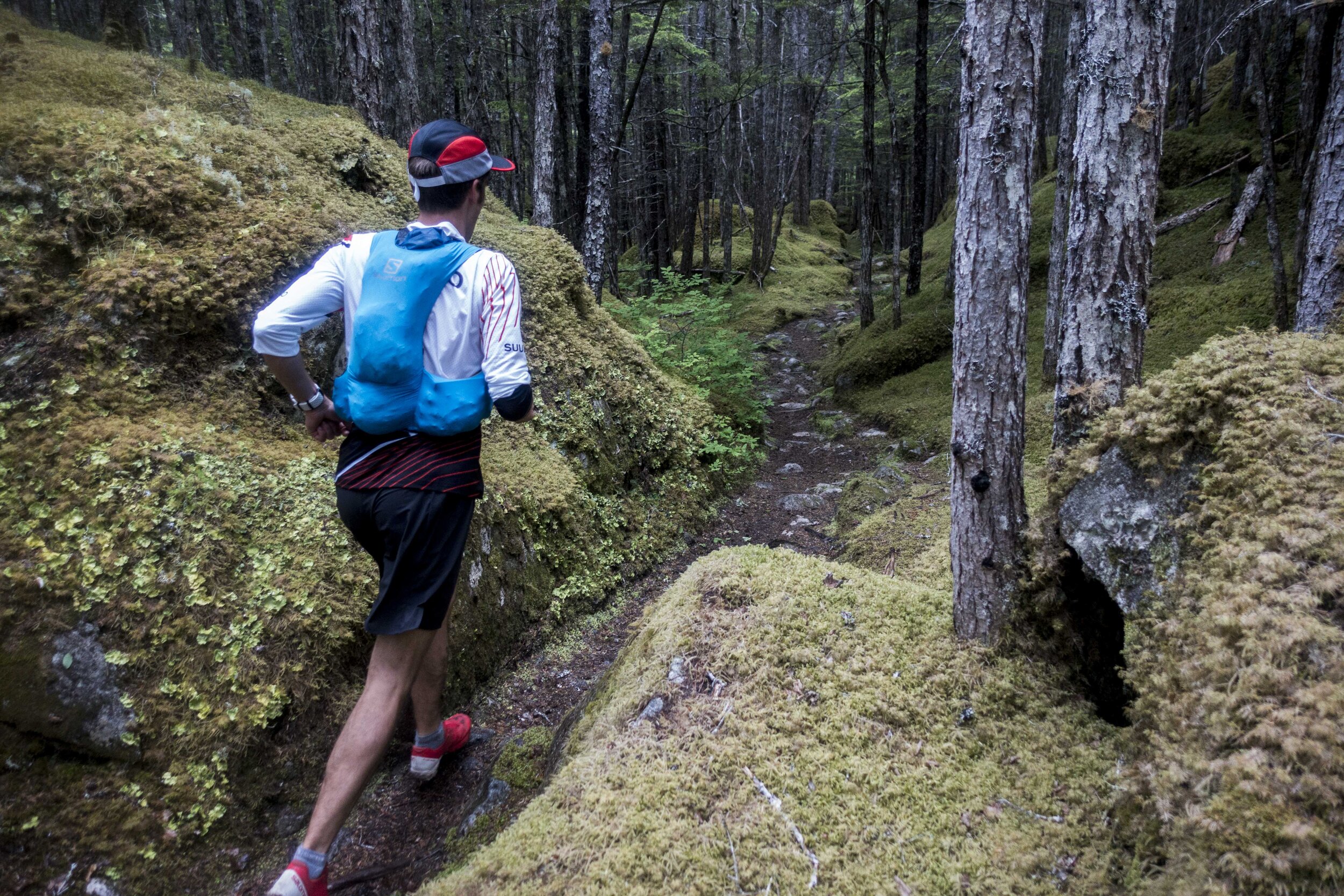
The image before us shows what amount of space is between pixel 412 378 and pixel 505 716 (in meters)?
2.22

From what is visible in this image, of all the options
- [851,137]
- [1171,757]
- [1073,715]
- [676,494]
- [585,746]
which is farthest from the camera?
[851,137]

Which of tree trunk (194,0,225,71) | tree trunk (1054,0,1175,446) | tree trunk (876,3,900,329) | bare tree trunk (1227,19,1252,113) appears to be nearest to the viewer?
tree trunk (1054,0,1175,446)

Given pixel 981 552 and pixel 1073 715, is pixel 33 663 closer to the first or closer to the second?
pixel 981 552

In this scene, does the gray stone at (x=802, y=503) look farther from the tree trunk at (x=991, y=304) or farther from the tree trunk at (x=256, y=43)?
the tree trunk at (x=256, y=43)

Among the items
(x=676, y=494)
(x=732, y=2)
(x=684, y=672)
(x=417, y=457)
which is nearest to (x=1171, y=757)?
(x=684, y=672)

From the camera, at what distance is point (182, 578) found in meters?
2.99

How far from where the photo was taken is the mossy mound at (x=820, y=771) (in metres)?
2.07

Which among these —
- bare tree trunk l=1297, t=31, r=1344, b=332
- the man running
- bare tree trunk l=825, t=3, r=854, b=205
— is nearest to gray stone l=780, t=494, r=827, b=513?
bare tree trunk l=1297, t=31, r=1344, b=332

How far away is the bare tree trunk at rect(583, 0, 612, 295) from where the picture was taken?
8562 mm

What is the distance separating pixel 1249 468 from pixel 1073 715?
110cm

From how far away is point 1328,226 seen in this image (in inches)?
153

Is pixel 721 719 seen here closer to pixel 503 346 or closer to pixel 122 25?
pixel 503 346

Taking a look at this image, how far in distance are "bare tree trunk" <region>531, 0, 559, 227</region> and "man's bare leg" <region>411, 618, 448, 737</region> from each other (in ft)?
23.2

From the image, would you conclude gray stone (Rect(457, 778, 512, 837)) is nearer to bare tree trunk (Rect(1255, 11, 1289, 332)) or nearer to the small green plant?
the small green plant
